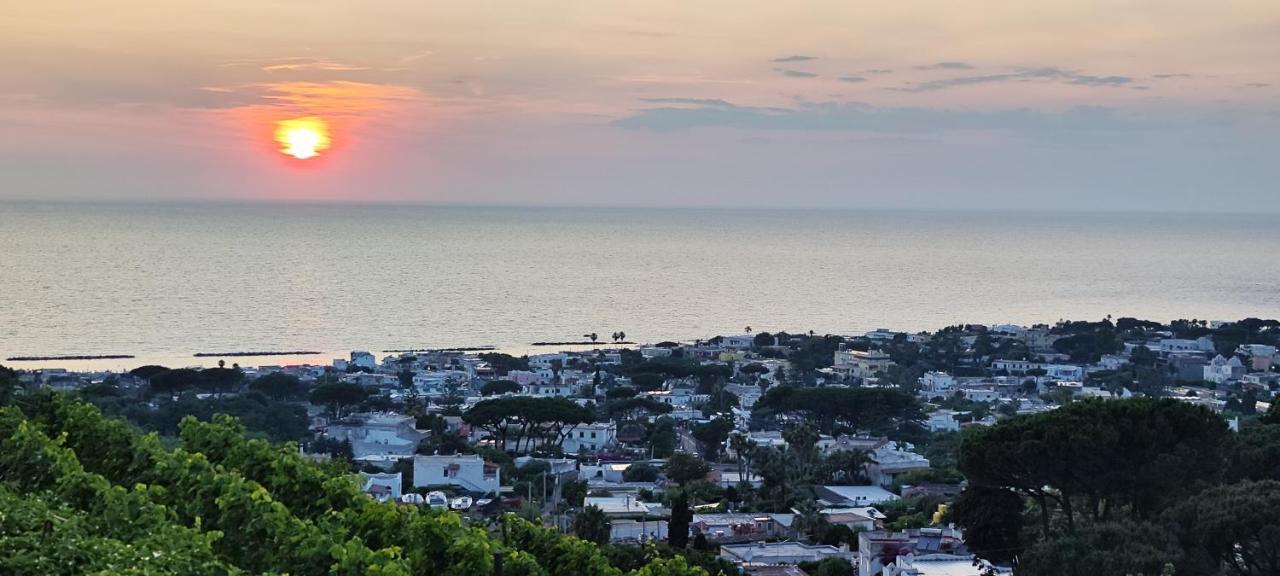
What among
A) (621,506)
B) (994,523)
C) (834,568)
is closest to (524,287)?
(621,506)

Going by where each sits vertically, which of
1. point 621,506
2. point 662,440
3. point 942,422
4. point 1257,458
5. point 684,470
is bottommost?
point 662,440

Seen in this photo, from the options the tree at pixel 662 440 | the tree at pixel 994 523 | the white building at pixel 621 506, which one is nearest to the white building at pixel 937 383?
the tree at pixel 662 440

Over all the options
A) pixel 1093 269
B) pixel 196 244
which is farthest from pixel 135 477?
pixel 196 244

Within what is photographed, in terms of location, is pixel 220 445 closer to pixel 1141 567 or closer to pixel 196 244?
pixel 1141 567

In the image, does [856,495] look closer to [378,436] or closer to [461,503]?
[461,503]

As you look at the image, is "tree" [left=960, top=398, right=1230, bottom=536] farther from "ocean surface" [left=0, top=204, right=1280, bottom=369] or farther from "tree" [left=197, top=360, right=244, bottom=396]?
"ocean surface" [left=0, top=204, right=1280, bottom=369]
